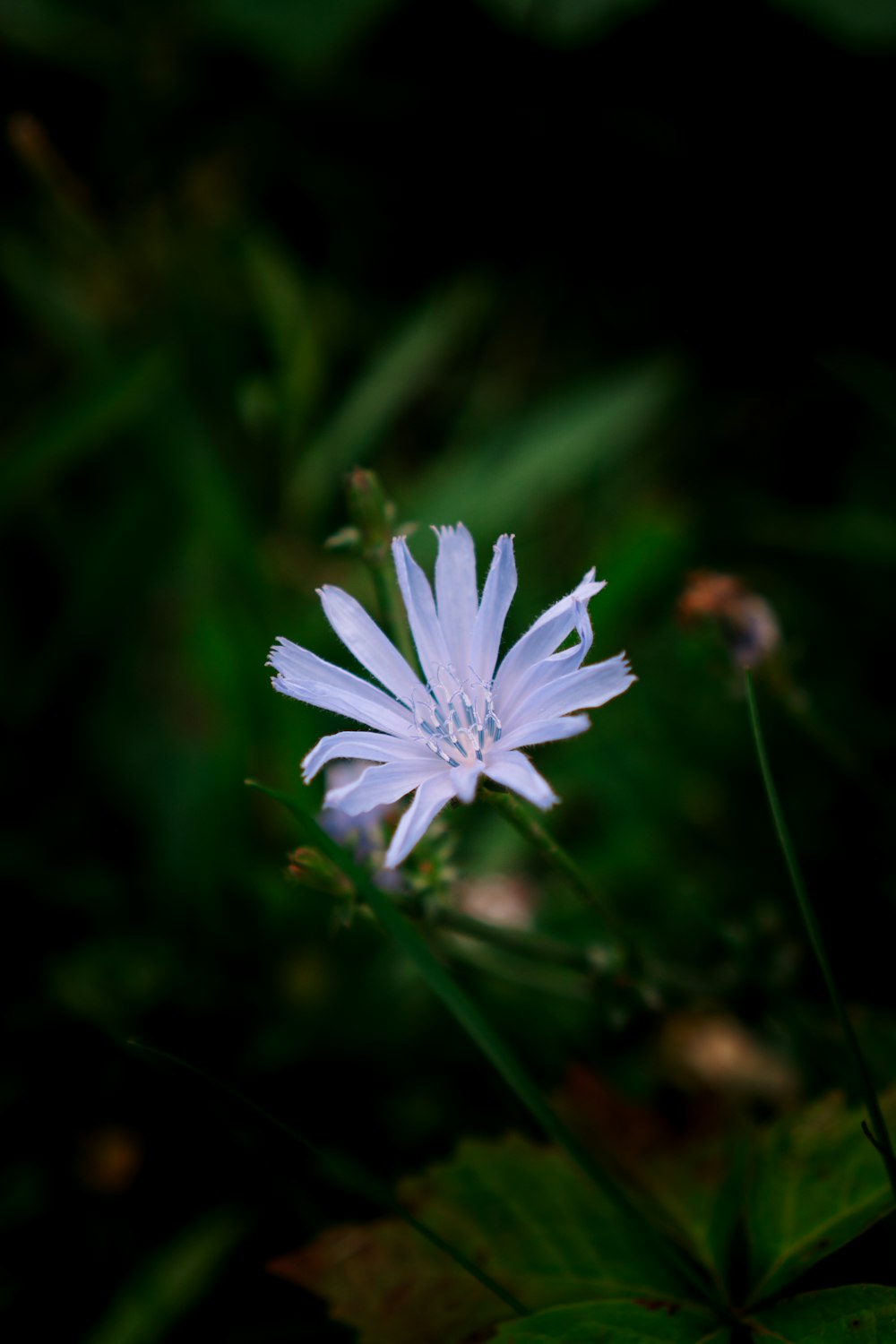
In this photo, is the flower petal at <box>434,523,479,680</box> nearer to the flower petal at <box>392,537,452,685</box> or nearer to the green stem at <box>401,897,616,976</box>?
the flower petal at <box>392,537,452,685</box>

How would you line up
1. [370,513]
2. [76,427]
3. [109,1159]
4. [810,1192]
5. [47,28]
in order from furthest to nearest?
[47,28], [76,427], [109,1159], [370,513], [810,1192]

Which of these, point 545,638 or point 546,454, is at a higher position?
point 546,454

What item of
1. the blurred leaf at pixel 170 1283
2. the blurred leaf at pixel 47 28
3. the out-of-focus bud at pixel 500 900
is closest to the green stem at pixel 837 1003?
the out-of-focus bud at pixel 500 900

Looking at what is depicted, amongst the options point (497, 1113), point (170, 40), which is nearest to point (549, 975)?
point (497, 1113)

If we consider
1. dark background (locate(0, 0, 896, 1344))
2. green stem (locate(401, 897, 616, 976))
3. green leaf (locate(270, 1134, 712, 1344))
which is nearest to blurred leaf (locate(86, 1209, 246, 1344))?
dark background (locate(0, 0, 896, 1344))

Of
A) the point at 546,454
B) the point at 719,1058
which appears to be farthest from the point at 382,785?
the point at 546,454

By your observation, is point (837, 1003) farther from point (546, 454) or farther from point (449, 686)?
point (546, 454)
